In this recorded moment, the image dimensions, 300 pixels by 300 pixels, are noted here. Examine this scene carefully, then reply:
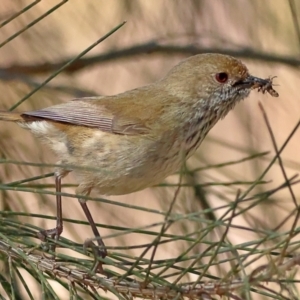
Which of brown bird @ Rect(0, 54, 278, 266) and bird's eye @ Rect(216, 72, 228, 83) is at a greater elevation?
bird's eye @ Rect(216, 72, 228, 83)

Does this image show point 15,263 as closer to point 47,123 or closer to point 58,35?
point 47,123

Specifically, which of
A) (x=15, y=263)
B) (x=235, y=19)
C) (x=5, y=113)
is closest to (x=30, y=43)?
(x=5, y=113)

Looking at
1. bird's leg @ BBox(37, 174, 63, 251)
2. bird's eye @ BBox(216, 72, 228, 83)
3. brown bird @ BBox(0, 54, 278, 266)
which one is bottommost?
bird's leg @ BBox(37, 174, 63, 251)

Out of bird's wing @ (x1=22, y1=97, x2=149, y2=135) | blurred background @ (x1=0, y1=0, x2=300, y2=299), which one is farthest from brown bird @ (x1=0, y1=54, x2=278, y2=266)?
blurred background @ (x1=0, y1=0, x2=300, y2=299)

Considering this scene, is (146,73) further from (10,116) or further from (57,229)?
(57,229)

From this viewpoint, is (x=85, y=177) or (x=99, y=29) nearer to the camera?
(x=85, y=177)

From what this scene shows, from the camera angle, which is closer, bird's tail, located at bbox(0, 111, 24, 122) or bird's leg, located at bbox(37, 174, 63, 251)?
bird's leg, located at bbox(37, 174, 63, 251)

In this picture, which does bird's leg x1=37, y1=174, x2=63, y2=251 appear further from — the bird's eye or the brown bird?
the bird's eye

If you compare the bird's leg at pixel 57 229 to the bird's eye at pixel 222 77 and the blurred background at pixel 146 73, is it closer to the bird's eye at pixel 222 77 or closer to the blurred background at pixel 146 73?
the blurred background at pixel 146 73

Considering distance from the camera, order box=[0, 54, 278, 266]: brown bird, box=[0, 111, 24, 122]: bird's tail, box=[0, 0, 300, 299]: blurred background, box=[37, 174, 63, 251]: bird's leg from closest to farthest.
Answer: box=[37, 174, 63, 251]: bird's leg, box=[0, 54, 278, 266]: brown bird, box=[0, 111, 24, 122]: bird's tail, box=[0, 0, 300, 299]: blurred background
